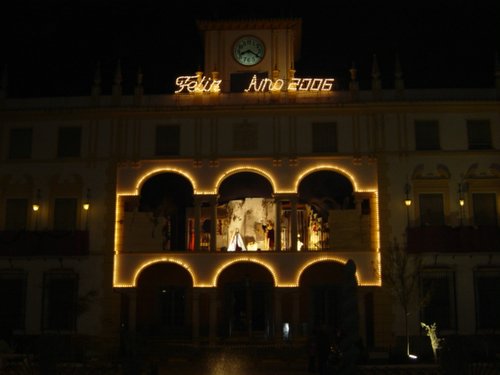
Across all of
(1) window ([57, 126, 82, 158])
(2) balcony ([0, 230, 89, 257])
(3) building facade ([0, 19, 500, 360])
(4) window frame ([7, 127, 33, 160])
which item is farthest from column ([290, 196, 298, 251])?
(4) window frame ([7, 127, 33, 160])

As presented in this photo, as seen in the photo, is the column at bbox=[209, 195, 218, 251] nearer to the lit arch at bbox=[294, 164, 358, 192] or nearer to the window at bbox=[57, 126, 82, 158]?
the lit arch at bbox=[294, 164, 358, 192]

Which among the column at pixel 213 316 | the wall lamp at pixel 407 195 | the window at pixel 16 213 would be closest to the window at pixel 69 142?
the window at pixel 16 213

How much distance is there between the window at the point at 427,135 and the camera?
36062 millimetres

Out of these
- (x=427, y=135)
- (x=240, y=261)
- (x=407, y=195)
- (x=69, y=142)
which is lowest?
(x=240, y=261)

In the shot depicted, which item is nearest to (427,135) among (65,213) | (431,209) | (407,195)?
(407,195)

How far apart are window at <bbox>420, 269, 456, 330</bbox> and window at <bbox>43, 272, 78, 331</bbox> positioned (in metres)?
17.1

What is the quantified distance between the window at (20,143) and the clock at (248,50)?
11829 mm

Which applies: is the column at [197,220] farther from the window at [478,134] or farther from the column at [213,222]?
the window at [478,134]

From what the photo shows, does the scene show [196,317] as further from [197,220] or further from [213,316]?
[197,220]

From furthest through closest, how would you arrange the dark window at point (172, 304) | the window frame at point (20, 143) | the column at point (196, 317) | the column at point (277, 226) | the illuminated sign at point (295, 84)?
the dark window at point (172, 304) → the window frame at point (20, 143) → the illuminated sign at point (295, 84) → the column at point (277, 226) → the column at point (196, 317)

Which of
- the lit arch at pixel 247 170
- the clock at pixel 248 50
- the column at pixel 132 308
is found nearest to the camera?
the column at pixel 132 308

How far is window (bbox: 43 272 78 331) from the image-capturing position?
35.3 metres

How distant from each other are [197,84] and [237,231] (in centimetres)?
818

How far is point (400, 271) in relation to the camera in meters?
32.8
